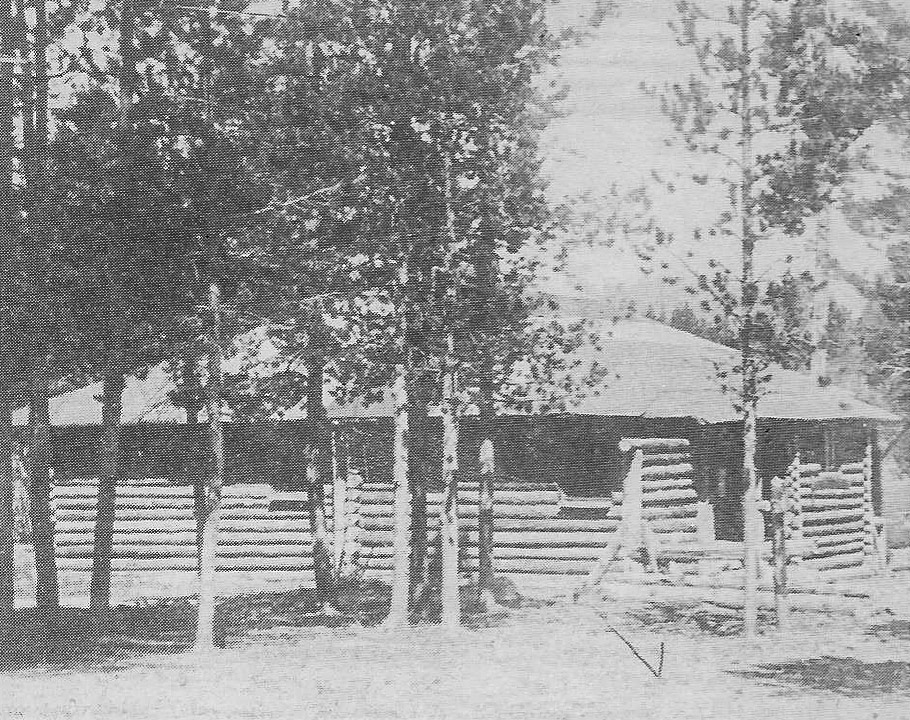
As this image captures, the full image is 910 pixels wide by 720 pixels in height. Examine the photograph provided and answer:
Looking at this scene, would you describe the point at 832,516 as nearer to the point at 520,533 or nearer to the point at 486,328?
the point at 520,533

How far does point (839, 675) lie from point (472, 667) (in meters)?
3.83

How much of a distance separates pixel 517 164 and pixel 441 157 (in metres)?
1.26

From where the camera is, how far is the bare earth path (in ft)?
38.9

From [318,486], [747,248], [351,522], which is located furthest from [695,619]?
[351,522]

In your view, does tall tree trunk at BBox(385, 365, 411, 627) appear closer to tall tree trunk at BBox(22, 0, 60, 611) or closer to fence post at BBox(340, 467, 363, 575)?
tall tree trunk at BBox(22, 0, 60, 611)

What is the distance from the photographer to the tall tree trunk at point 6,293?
15.9 m

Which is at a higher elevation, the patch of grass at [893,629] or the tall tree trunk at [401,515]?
the tall tree trunk at [401,515]

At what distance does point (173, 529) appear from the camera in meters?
24.5

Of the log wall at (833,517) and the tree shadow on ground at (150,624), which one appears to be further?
the log wall at (833,517)

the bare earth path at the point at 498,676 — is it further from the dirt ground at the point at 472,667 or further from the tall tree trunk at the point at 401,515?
the tall tree trunk at the point at 401,515

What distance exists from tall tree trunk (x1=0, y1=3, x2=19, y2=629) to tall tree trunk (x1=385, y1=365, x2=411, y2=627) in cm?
488

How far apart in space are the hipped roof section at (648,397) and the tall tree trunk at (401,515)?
3038 millimetres

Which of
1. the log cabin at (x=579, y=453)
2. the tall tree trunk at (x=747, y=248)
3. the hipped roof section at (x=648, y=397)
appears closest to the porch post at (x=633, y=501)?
the log cabin at (x=579, y=453)

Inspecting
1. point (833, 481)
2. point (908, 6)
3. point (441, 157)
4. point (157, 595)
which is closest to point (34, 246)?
point (441, 157)
